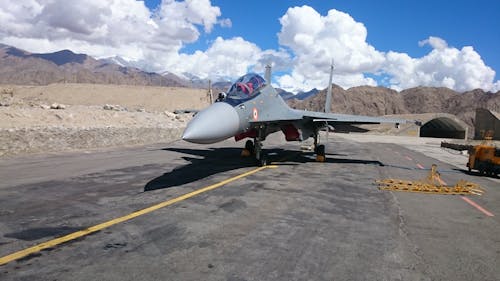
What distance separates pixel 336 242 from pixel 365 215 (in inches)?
81.0

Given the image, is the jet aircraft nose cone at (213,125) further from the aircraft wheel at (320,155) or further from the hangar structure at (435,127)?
the hangar structure at (435,127)

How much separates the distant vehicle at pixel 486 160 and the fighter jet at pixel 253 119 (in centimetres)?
339

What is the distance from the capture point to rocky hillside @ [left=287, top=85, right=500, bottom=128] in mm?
153500

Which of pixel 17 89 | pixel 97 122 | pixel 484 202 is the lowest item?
pixel 484 202

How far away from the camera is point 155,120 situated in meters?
29.6

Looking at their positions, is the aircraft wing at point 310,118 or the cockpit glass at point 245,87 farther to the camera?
the aircraft wing at point 310,118

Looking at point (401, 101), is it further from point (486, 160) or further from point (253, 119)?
point (253, 119)

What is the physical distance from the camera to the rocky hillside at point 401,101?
504 feet

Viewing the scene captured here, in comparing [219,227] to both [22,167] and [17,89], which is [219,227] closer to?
[22,167]

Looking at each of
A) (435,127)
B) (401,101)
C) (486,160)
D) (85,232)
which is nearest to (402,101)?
(401,101)

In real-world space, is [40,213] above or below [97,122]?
below

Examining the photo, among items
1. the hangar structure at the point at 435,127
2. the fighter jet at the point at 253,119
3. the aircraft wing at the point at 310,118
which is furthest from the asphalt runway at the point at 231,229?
the hangar structure at the point at 435,127

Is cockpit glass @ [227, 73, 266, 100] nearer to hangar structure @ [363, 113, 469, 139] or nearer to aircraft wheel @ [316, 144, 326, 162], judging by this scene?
aircraft wheel @ [316, 144, 326, 162]

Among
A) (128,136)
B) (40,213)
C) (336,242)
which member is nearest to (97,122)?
(128,136)
